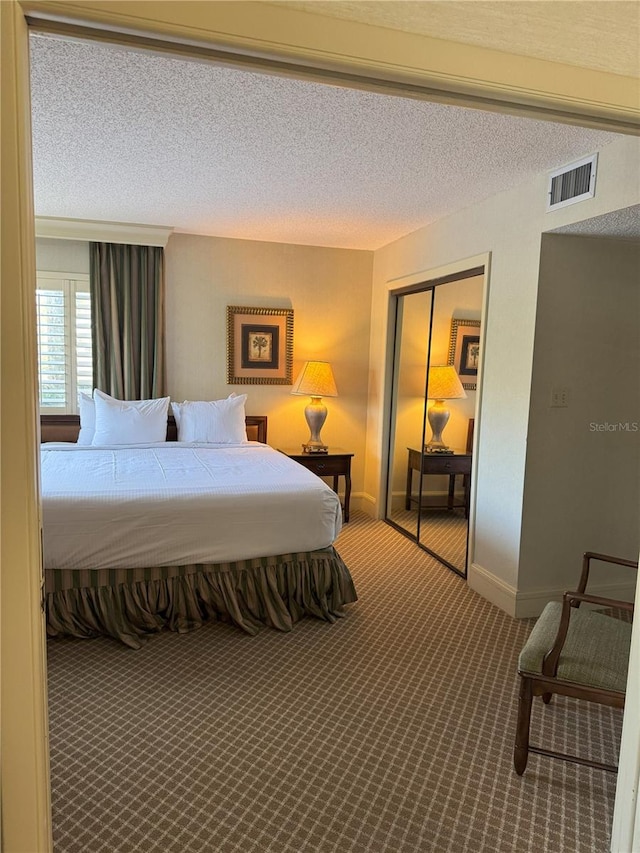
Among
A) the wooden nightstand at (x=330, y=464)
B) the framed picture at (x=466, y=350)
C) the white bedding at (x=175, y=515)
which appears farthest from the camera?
the wooden nightstand at (x=330, y=464)

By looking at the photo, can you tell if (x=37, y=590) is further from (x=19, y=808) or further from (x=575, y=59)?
(x=575, y=59)

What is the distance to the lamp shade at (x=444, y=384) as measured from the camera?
411 centimetres

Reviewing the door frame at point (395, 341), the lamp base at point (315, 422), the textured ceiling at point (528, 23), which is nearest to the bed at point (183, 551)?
the door frame at point (395, 341)

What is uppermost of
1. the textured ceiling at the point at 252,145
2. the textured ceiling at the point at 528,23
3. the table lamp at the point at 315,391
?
the textured ceiling at the point at 252,145

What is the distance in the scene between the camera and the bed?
9.52 feet

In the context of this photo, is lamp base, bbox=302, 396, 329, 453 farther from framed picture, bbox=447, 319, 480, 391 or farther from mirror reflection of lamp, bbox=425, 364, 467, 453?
framed picture, bbox=447, 319, 480, 391

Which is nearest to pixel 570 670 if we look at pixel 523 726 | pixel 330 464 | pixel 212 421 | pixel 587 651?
pixel 587 651

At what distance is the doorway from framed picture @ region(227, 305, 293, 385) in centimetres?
102

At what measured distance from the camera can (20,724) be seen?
3.89 ft

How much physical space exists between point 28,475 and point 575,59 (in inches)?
59.6

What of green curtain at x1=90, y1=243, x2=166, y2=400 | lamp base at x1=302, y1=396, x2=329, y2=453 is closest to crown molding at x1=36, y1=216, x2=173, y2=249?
green curtain at x1=90, y1=243, x2=166, y2=400

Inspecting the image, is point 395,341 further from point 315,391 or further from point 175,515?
point 175,515

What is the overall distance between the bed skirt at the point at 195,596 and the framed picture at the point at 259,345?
2.41m

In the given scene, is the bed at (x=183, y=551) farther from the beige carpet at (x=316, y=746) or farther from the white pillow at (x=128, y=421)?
the white pillow at (x=128, y=421)
